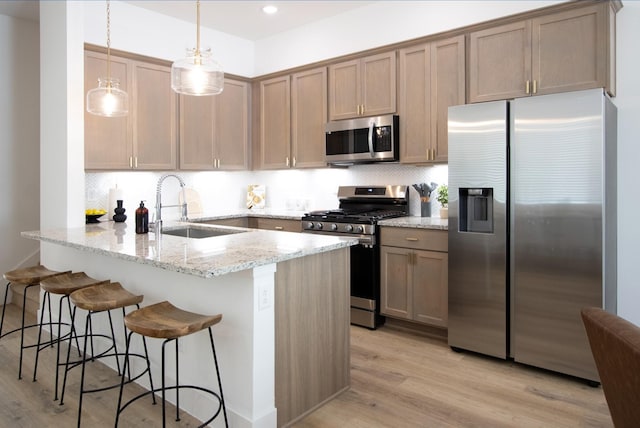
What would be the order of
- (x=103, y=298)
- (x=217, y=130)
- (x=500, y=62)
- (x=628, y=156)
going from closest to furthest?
1. (x=103, y=298)
2. (x=628, y=156)
3. (x=500, y=62)
4. (x=217, y=130)

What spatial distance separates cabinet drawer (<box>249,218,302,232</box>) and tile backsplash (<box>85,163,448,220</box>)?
0.54 meters

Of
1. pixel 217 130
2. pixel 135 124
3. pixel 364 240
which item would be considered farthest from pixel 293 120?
pixel 364 240

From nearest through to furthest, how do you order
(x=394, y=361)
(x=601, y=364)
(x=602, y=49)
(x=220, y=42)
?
(x=601, y=364), (x=602, y=49), (x=394, y=361), (x=220, y=42)

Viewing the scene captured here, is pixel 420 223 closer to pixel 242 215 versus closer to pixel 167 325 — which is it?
pixel 242 215

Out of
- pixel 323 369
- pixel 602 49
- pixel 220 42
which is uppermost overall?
pixel 220 42

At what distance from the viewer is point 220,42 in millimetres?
5008

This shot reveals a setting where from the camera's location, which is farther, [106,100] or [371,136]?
[371,136]

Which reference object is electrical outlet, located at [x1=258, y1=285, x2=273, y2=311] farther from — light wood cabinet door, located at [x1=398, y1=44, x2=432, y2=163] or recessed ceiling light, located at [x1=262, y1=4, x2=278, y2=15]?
recessed ceiling light, located at [x1=262, y1=4, x2=278, y2=15]

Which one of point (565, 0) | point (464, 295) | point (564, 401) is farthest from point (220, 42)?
point (564, 401)

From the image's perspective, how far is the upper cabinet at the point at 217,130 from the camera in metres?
4.67

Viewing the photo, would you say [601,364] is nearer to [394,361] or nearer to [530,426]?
[530,426]

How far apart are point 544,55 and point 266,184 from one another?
3.33 metres

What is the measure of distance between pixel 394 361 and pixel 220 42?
380 centimetres

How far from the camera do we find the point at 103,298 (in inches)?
94.8
